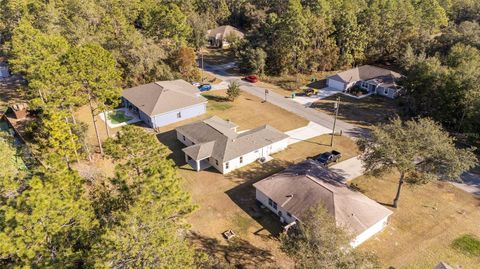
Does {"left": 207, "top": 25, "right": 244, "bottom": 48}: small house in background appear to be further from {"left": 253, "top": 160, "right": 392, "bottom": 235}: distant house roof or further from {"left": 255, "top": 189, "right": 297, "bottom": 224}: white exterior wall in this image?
{"left": 255, "top": 189, "right": 297, "bottom": 224}: white exterior wall

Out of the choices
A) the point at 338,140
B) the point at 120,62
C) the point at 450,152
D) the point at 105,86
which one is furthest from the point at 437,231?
the point at 120,62

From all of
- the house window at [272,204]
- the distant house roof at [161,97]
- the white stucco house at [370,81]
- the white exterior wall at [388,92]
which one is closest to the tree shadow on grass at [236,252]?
the house window at [272,204]

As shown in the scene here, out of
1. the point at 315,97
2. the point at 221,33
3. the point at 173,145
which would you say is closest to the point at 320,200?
the point at 173,145

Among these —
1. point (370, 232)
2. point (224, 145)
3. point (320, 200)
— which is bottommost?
point (370, 232)

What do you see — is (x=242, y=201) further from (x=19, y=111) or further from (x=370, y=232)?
(x=19, y=111)

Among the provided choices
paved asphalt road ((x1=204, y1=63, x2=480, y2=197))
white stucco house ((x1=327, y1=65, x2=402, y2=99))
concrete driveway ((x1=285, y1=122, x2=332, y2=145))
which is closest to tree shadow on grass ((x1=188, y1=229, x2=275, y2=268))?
paved asphalt road ((x1=204, y1=63, x2=480, y2=197))

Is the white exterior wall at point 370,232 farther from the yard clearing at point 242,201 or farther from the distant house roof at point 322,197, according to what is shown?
the yard clearing at point 242,201

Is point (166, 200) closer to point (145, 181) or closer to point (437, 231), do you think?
point (145, 181)

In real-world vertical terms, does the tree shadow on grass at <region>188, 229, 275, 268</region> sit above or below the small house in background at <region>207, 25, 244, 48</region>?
below
